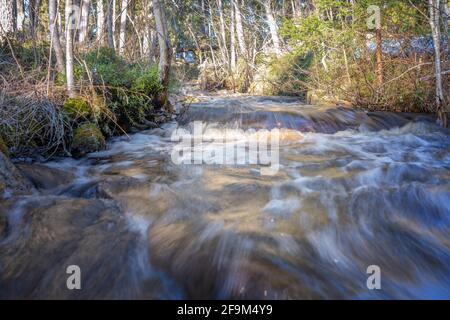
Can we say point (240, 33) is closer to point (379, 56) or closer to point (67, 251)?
point (379, 56)

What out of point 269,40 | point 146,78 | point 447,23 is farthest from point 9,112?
point 269,40

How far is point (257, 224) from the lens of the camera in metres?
2.94

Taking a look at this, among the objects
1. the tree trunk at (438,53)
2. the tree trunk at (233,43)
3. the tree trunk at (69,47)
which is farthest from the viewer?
the tree trunk at (233,43)

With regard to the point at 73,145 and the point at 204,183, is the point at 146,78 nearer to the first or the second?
the point at 73,145

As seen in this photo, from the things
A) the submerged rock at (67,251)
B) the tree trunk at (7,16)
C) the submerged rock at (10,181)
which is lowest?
the submerged rock at (67,251)

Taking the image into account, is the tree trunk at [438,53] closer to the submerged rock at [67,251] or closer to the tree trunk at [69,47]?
the tree trunk at [69,47]

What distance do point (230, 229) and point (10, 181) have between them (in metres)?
2.10

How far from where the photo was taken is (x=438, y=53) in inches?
238

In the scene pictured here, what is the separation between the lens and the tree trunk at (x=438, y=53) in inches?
236

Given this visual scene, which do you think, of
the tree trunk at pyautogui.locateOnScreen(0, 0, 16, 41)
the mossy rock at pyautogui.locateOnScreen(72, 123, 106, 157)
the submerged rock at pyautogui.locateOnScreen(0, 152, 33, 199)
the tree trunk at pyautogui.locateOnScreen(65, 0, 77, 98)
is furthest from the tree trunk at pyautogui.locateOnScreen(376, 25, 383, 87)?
the tree trunk at pyautogui.locateOnScreen(0, 0, 16, 41)

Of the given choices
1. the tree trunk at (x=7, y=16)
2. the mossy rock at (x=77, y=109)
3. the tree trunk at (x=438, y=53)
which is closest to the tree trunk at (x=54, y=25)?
the mossy rock at (x=77, y=109)

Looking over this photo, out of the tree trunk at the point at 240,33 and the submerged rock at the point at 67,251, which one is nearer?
the submerged rock at the point at 67,251

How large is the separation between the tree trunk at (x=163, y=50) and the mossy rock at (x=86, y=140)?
1.79 meters
